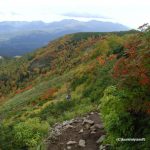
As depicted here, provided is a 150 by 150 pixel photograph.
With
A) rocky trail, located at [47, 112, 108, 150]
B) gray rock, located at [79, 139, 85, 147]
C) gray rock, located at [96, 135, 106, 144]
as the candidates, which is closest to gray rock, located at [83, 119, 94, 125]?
rocky trail, located at [47, 112, 108, 150]

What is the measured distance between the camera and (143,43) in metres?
12.3

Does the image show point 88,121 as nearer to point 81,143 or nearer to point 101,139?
point 81,143

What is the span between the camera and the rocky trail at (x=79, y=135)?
49.6 ft

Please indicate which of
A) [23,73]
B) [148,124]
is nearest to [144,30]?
[148,124]

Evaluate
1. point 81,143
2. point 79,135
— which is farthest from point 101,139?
point 79,135

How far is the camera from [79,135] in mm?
16266

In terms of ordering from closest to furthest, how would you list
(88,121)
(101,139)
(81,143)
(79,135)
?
1. (101,139)
2. (81,143)
3. (79,135)
4. (88,121)

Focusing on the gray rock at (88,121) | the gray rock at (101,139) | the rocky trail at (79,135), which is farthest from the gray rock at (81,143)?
the gray rock at (88,121)

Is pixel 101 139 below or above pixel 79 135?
above

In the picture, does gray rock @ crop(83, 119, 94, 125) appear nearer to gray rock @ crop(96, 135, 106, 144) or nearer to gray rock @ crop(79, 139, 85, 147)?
gray rock @ crop(79, 139, 85, 147)

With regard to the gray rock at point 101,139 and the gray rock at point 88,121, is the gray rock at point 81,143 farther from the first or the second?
the gray rock at point 88,121

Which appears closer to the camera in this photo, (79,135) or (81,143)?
(81,143)

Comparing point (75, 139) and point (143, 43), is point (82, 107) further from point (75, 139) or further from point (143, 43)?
point (143, 43)

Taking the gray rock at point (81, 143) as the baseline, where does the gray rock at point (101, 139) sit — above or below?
above
